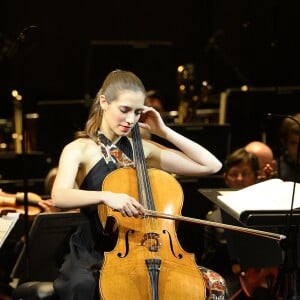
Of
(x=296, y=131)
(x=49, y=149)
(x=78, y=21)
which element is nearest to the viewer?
(x=296, y=131)

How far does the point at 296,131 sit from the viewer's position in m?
5.34

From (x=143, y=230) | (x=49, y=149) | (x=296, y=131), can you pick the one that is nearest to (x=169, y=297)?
(x=143, y=230)

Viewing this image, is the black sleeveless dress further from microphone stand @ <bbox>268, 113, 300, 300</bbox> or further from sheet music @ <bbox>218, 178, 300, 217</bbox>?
microphone stand @ <bbox>268, 113, 300, 300</bbox>

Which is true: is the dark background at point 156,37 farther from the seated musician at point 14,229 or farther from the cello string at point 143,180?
the cello string at point 143,180

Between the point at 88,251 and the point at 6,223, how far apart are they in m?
0.39

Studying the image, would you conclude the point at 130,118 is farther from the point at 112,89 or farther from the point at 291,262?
the point at 291,262

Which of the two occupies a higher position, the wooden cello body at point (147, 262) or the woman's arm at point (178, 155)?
the woman's arm at point (178, 155)

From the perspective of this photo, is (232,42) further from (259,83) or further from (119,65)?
(119,65)

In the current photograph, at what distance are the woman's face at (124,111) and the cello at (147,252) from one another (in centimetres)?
20

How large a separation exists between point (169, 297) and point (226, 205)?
487 mm

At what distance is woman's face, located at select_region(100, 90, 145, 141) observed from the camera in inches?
135

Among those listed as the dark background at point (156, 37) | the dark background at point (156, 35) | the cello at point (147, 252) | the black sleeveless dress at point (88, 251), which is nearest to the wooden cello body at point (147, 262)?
the cello at point (147, 252)

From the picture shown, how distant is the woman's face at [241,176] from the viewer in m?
4.66

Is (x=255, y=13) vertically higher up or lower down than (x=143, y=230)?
higher up
